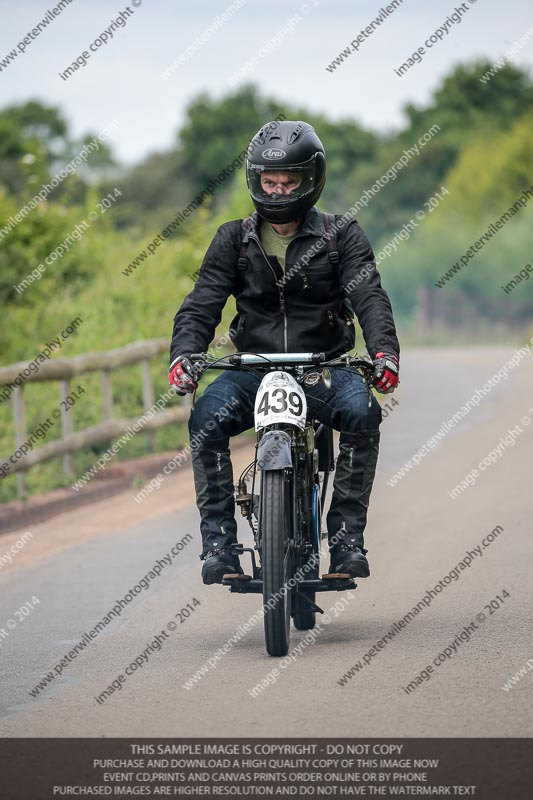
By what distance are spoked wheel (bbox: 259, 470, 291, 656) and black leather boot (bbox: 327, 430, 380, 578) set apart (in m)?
0.68

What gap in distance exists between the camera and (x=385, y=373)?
6648 mm

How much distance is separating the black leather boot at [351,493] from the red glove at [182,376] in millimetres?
Answer: 786

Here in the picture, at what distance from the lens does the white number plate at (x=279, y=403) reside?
6.47m

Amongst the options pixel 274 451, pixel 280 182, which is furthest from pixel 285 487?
pixel 280 182

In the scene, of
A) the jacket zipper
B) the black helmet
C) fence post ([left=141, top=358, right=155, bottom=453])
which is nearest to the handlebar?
the jacket zipper

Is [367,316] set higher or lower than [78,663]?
higher

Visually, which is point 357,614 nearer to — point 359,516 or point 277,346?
point 359,516

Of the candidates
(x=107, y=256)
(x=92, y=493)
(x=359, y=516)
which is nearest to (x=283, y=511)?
(x=359, y=516)

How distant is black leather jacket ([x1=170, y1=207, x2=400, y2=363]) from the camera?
23.0 feet

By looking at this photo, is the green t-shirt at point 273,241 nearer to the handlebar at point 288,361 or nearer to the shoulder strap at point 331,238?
the shoulder strap at point 331,238

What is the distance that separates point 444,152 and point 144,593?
7660 centimetres

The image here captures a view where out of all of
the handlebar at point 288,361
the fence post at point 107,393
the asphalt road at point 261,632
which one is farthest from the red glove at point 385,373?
the fence post at point 107,393

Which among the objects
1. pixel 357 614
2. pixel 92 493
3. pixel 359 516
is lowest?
pixel 92 493

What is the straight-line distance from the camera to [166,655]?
6762 mm
